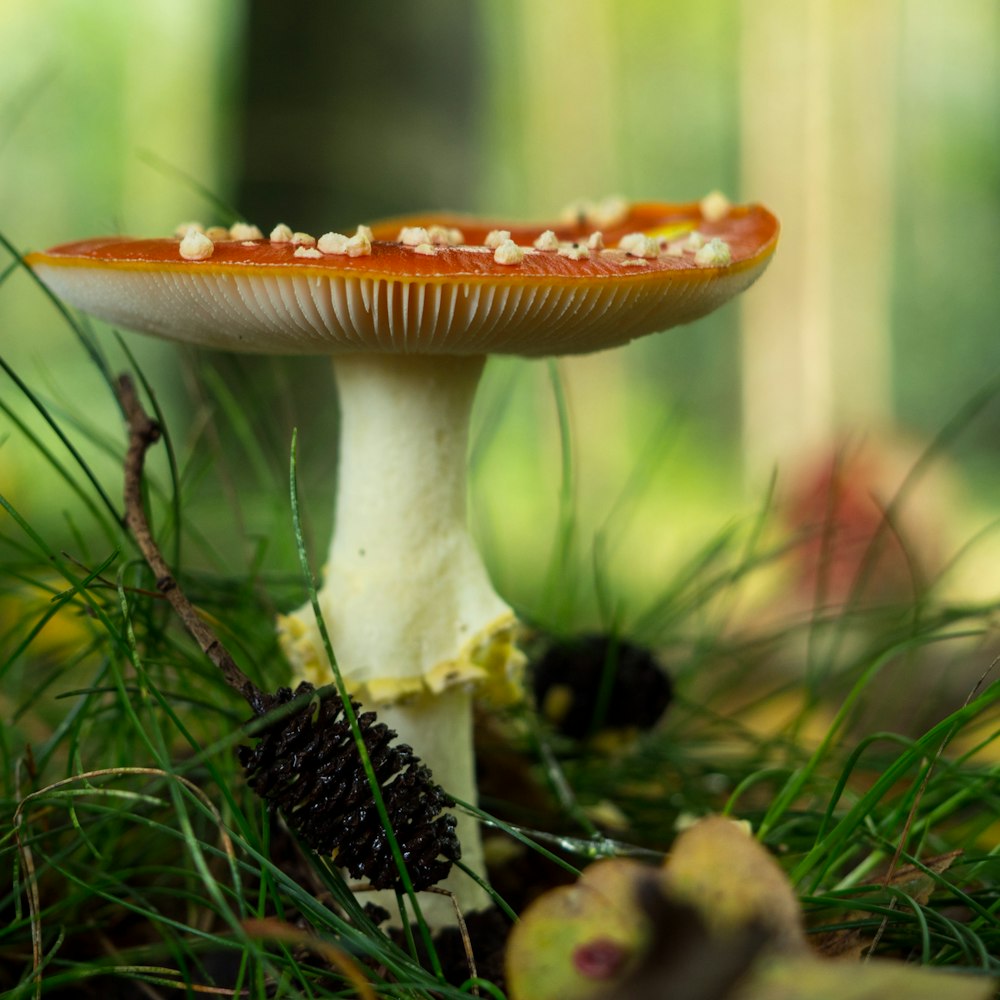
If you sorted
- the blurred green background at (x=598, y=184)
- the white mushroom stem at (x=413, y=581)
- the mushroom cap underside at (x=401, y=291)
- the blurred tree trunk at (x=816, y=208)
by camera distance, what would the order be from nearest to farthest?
the mushroom cap underside at (x=401, y=291) → the white mushroom stem at (x=413, y=581) → the blurred green background at (x=598, y=184) → the blurred tree trunk at (x=816, y=208)

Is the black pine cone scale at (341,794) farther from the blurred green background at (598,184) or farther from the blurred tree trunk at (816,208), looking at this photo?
the blurred tree trunk at (816,208)

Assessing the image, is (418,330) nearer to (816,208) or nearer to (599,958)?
(599,958)

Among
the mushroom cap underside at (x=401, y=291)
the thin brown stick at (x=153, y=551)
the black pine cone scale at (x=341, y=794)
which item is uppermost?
the mushroom cap underside at (x=401, y=291)

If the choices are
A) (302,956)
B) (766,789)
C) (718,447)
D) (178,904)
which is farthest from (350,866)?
(718,447)

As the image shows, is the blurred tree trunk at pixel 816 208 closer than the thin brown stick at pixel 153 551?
No

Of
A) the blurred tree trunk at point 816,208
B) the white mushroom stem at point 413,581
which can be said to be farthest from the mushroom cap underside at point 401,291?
the blurred tree trunk at point 816,208

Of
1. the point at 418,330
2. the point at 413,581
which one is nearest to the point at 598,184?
the point at 413,581

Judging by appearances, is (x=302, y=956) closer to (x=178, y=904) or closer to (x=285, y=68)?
(x=178, y=904)

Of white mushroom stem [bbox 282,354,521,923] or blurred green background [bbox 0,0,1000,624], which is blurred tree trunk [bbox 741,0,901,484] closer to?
blurred green background [bbox 0,0,1000,624]
